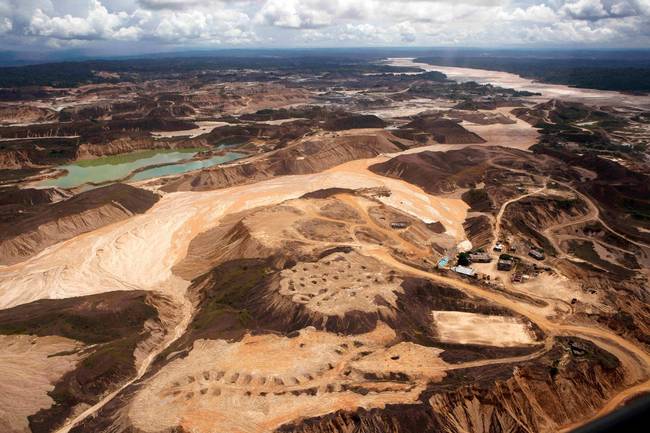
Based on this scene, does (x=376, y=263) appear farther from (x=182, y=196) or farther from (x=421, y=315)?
(x=182, y=196)

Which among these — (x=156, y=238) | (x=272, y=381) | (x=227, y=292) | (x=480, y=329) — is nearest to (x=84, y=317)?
(x=227, y=292)

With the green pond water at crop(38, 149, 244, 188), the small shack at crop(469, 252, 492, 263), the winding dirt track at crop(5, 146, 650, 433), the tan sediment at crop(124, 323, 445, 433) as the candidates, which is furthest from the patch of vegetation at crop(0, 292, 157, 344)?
the green pond water at crop(38, 149, 244, 188)

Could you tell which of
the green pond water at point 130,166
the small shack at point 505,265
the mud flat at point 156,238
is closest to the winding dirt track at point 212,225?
the mud flat at point 156,238

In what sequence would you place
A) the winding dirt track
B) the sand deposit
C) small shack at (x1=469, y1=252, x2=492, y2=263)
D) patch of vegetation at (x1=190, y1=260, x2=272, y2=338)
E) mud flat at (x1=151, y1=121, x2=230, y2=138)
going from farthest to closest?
mud flat at (x1=151, y1=121, x2=230, y2=138)
small shack at (x1=469, y1=252, x2=492, y2=263)
patch of vegetation at (x1=190, y1=260, x2=272, y2=338)
the sand deposit
the winding dirt track

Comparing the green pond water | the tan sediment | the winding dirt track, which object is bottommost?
the green pond water

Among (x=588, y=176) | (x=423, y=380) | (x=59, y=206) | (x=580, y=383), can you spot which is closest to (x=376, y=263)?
(x=423, y=380)

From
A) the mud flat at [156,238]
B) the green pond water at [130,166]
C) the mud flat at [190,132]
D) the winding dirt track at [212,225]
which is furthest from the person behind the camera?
the mud flat at [190,132]

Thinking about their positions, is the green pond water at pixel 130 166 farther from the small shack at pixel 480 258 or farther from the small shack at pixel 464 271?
the small shack at pixel 464 271

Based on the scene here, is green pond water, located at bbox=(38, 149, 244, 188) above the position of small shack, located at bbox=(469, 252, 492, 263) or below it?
below

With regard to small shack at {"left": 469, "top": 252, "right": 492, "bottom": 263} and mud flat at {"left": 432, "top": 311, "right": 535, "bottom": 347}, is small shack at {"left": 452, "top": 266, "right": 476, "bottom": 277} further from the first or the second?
mud flat at {"left": 432, "top": 311, "right": 535, "bottom": 347}
